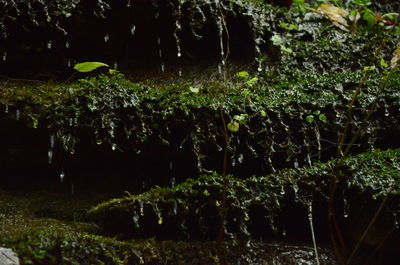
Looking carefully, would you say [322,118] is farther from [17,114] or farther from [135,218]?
[17,114]

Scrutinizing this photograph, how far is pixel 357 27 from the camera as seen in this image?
16.6ft

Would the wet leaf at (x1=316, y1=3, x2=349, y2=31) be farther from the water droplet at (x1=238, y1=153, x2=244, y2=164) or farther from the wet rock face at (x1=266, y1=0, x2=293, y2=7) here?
the water droplet at (x1=238, y1=153, x2=244, y2=164)

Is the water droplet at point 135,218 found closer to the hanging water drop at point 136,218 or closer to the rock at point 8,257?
the hanging water drop at point 136,218

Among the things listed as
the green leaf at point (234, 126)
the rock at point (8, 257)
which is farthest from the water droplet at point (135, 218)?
the green leaf at point (234, 126)

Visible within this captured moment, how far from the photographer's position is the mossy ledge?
2785 millimetres

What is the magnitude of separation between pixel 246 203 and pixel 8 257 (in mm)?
1585

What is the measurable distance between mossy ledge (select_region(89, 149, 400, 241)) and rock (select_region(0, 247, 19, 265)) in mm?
731

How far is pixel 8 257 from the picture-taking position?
7.02 ft

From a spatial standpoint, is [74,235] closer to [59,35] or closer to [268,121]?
[268,121]

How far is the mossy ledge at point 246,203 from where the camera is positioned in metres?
2.79

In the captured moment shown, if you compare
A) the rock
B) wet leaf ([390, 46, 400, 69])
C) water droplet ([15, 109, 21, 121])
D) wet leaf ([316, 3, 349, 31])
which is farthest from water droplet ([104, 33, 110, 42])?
wet leaf ([390, 46, 400, 69])

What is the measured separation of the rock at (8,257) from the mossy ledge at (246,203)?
2.40 ft

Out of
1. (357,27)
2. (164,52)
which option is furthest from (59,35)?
(357,27)

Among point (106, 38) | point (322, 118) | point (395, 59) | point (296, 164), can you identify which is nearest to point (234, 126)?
point (296, 164)
